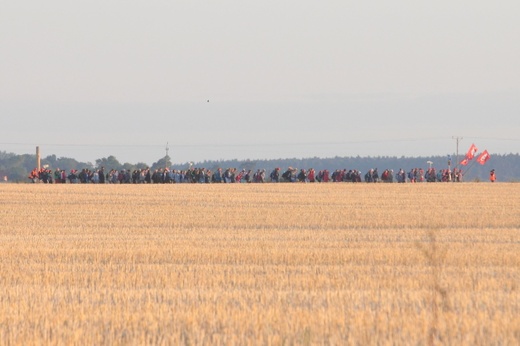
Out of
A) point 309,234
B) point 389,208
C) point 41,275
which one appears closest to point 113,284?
point 41,275

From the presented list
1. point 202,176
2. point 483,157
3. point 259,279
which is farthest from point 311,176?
point 259,279

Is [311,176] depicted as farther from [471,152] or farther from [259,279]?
[259,279]

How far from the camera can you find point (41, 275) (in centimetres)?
1602

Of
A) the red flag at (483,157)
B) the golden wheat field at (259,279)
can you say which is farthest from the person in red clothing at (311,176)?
the golden wheat field at (259,279)

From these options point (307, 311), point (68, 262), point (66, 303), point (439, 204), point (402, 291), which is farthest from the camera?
point (439, 204)

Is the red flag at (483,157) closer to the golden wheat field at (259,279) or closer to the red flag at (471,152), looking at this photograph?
→ the red flag at (471,152)

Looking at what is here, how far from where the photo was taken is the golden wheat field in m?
10.5

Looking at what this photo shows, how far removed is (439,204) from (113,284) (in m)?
29.0

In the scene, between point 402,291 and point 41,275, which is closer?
point 402,291

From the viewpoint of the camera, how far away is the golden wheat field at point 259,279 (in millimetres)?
10492

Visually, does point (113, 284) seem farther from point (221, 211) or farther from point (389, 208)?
point (389, 208)

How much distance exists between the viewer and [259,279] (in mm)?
15328

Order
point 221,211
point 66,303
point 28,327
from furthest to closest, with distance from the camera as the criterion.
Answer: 1. point 221,211
2. point 66,303
3. point 28,327

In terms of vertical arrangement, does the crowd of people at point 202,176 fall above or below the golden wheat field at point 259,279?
above
